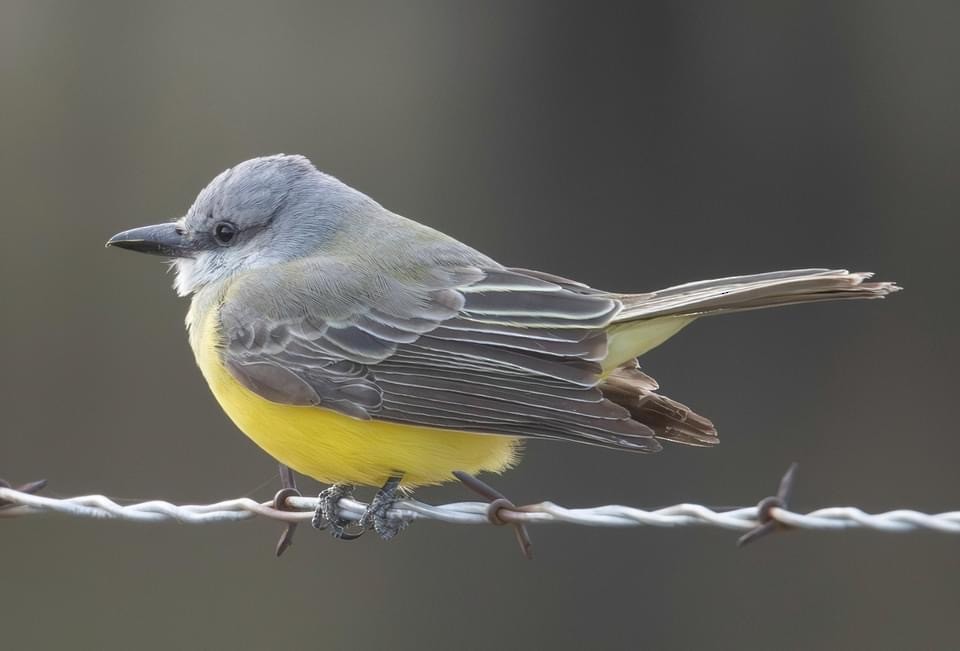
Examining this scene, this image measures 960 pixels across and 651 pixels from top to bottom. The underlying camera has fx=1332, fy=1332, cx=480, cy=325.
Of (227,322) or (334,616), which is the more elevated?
(227,322)

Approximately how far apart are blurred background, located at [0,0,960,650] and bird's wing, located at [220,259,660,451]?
99.3 inches

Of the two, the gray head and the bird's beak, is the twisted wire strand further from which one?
the bird's beak

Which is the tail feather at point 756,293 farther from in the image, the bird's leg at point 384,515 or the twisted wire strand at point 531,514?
the bird's leg at point 384,515

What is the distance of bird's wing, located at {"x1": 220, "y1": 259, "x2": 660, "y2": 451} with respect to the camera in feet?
13.3

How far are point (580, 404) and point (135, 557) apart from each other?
4144mm

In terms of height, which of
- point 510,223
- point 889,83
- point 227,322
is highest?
point 889,83

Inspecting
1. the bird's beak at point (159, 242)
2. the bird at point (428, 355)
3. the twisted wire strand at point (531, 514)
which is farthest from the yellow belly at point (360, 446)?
the bird's beak at point (159, 242)

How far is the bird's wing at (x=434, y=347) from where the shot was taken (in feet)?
13.3

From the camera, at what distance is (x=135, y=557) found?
737 centimetres

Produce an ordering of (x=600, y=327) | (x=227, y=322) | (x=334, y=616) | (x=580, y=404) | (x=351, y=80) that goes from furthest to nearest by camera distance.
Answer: (x=351, y=80)
(x=334, y=616)
(x=227, y=322)
(x=600, y=327)
(x=580, y=404)

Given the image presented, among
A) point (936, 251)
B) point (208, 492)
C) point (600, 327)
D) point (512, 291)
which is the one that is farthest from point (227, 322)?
point (936, 251)

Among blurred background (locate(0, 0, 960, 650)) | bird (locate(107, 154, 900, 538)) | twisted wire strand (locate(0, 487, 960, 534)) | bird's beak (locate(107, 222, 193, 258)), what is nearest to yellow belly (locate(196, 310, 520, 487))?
bird (locate(107, 154, 900, 538))

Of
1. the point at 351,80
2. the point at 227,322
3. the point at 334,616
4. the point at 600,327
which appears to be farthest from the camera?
the point at 351,80

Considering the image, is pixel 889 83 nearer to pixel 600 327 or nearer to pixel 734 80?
pixel 734 80
